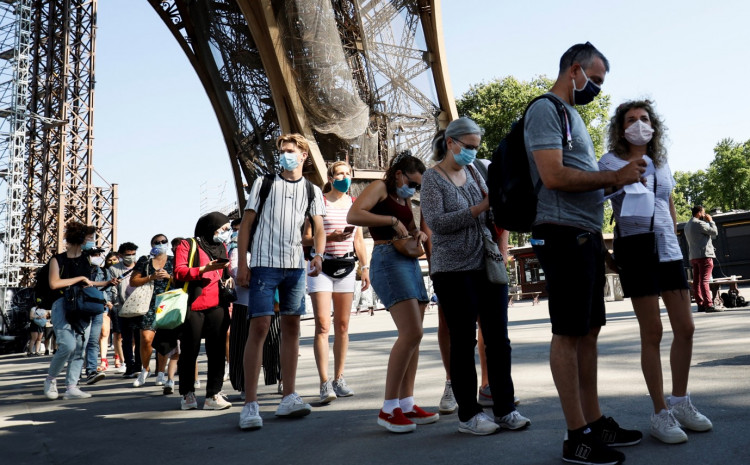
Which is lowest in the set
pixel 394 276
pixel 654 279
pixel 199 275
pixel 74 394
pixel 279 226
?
pixel 74 394

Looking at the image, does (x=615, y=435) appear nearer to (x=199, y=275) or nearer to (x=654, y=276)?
(x=654, y=276)

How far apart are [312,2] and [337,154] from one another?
6645 millimetres

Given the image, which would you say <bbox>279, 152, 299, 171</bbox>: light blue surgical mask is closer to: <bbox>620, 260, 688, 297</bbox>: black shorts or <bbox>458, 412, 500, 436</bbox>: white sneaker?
<bbox>458, 412, 500, 436</bbox>: white sneaker

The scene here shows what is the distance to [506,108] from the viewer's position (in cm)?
4638

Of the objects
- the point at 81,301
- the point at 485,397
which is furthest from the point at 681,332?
the point at 81,301

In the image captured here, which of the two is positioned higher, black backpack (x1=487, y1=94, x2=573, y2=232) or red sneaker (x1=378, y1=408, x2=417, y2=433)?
black backpack (x1=487, y1=94, x2=573, y2=232)

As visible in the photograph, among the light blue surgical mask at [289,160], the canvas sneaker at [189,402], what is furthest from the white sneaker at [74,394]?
the light blue surgical mask at [289,160]

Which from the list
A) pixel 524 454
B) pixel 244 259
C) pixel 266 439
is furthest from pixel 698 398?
pixel 244 259

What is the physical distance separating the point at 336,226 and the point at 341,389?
122 cm

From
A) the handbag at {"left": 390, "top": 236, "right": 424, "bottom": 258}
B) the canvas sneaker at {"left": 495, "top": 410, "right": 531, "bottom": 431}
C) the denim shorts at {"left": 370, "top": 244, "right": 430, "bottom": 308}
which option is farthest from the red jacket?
the canvas sneaker at {"left": 495, "top": 410, "right": 531, "bottom": 431}

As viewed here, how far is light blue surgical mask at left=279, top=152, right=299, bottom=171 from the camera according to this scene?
4.57 meters

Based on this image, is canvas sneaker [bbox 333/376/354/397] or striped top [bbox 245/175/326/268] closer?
striped top [bbox 245/175/326/268]

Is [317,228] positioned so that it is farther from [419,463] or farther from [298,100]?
[298,100]

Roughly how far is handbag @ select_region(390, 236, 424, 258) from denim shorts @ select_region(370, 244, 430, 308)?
4 cm
